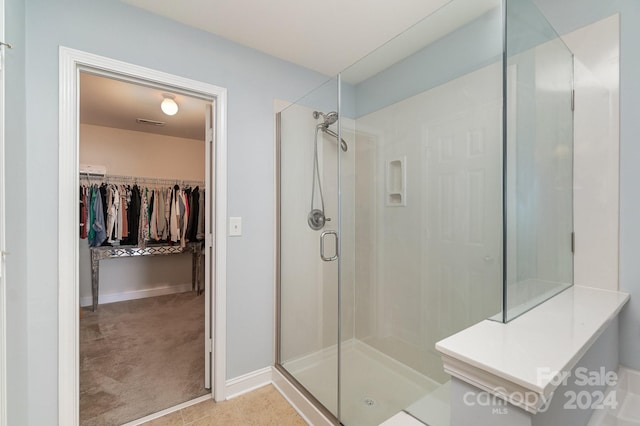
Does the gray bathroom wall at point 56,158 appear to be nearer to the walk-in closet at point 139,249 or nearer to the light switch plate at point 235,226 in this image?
the light switch plate at point 235,226

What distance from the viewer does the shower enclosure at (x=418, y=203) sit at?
3.95 feet

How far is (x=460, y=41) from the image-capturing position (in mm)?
1729

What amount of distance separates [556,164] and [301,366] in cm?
203

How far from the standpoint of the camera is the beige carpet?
1787 millimetres

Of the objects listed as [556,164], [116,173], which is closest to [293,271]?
[556,164]

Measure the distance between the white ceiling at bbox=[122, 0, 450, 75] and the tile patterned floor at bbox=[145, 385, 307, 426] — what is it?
254cm

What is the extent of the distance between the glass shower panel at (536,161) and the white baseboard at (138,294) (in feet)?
15.3

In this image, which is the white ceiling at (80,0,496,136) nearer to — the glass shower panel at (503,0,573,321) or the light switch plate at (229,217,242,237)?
the glass shower panel at (503,0,573,321)

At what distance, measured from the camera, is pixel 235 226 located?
1938 mm

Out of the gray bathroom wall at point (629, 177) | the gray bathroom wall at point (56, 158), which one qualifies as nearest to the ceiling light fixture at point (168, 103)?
the gray bathroom wall at point (56, 158)

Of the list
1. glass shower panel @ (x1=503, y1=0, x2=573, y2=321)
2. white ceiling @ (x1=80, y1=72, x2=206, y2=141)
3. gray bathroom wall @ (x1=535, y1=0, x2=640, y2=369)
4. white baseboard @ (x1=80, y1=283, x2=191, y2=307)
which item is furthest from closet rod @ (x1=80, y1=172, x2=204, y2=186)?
gray bathroom wall @ (x1=535, y1=0, x2=640, y2=369)

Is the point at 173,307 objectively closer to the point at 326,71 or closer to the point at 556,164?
the point at 326,71

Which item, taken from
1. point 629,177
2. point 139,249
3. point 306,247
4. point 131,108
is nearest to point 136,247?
point 139,249

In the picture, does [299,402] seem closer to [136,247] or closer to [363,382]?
[363,382]
